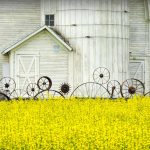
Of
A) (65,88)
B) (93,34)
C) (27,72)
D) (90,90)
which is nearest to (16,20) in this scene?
(27,72)

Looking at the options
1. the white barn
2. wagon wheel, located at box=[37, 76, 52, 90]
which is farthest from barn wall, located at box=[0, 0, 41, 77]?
wagon wheel, located at box=[37, 76, 52, 90]

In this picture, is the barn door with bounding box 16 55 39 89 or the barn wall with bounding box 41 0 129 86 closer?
the barn door with bounding box 16 55 39 89

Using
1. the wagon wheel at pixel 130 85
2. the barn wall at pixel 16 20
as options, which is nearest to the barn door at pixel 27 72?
the barn wall at pixel 16 20

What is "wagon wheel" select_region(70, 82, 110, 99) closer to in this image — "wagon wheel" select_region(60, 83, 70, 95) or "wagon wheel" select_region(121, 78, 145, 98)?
"wagon wheel" select_region(121, 78, 145, 98)

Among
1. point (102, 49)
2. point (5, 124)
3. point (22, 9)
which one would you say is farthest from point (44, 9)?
point (5, 124)

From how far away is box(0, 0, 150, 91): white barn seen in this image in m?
36.0

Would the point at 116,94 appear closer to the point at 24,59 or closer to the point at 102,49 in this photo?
the point at 102,49

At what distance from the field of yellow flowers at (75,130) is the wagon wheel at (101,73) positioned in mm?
13052

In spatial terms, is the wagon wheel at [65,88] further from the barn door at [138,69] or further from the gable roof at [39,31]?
the barn door at [138,69]

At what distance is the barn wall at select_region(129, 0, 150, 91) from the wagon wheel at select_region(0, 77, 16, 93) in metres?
6.96

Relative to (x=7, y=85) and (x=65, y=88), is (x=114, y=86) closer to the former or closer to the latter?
Answer: (x=65, y=88)

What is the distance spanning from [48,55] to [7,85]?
2633 millimetres

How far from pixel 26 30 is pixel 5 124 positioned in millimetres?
20350

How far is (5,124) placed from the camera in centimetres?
1753
